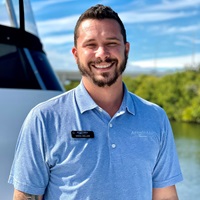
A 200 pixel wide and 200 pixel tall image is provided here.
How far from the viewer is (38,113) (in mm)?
1758

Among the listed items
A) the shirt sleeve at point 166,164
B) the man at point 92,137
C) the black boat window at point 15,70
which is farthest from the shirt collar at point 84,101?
the black boat window at point 15,70

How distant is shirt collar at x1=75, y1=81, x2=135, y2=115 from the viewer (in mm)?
1811

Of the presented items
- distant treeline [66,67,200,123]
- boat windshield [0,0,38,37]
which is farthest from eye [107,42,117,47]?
distant treeline [66,67,200,123]

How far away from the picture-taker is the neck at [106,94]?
1.85 metres

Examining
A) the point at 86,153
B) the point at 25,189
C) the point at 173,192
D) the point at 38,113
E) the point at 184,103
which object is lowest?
the point at 184,103

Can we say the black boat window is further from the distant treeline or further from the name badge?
the distant treeline

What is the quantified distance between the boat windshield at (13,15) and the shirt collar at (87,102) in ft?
5.25

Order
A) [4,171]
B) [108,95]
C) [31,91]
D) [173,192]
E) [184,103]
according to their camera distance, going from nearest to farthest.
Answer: [108,95] → [173,192] → [4,171] → [31,91] → [184,103]

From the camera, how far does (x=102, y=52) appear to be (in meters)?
1.76

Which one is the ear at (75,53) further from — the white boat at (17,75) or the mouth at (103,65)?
the white boat at (17,75)

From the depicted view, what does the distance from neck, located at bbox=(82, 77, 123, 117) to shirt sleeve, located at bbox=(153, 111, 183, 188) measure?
0.84ft

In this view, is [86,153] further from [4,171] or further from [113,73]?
[4,171]

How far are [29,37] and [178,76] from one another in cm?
4067

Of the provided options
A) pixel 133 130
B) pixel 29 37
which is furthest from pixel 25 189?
pixel 29 37
